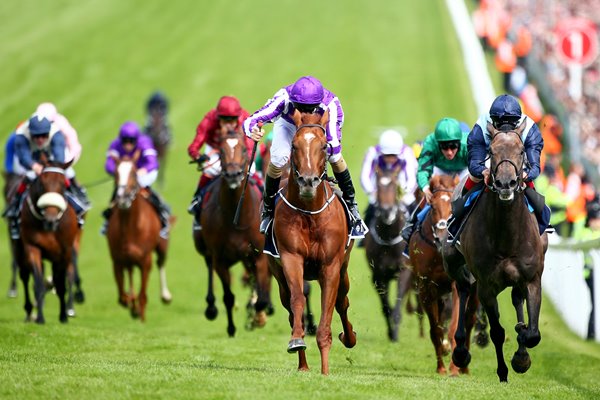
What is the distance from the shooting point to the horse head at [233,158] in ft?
46.2

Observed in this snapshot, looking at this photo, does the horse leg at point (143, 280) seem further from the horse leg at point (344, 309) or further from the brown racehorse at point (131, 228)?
the horse leg at point (344, 309)

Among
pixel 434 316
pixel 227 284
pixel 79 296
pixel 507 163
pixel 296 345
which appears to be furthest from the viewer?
pixel 79 296

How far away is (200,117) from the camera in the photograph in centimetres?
3869

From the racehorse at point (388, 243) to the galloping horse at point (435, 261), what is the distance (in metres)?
2.37

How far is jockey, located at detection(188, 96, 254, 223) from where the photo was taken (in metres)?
15.1

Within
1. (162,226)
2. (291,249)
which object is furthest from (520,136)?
(162,226)

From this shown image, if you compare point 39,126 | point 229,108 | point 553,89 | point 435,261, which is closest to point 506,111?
point 435,261

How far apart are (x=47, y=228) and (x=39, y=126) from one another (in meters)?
1.25

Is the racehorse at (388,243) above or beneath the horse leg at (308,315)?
above

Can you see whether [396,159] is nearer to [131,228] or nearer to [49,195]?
[131,228]

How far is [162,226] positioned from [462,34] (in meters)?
28.9

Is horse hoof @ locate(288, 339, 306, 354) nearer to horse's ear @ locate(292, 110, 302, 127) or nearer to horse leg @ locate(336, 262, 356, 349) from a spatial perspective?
horse leg @ locate(336, 262, 356, 349)

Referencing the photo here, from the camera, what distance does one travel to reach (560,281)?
19188 mm

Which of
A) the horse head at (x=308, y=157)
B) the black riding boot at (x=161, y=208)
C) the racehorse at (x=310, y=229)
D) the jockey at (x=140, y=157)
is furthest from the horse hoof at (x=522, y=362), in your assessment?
the black riding boot at (x=161, y=208)
